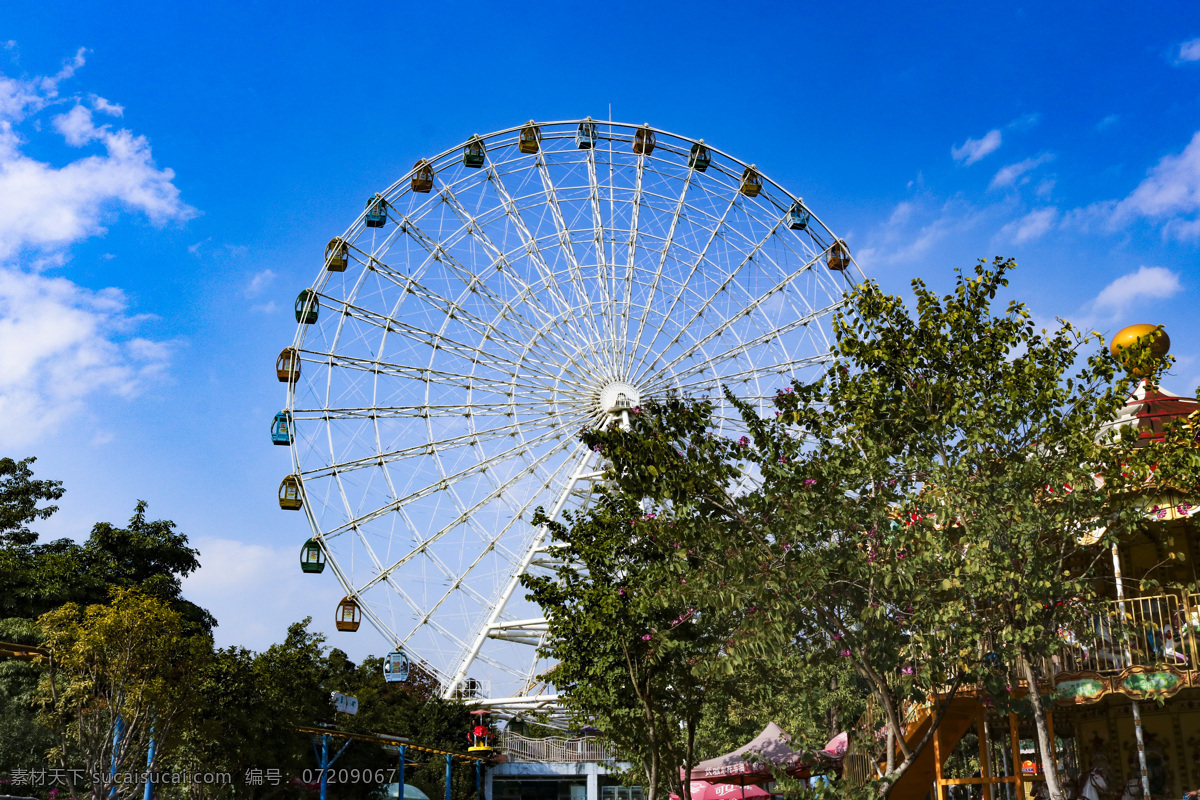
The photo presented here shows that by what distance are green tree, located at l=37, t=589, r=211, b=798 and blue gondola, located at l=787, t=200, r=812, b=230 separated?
1012 inches

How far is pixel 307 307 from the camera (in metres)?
34.2

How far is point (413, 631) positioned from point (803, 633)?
19.9 meters

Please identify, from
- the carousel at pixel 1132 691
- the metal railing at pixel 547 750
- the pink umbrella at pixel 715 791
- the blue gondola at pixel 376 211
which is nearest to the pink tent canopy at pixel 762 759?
the pink umbrella at pixel 715 791

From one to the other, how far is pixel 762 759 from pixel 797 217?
21976 mm

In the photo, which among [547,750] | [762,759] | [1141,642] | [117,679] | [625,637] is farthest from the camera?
[547,750]

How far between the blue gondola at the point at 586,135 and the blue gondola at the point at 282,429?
48.6 feet

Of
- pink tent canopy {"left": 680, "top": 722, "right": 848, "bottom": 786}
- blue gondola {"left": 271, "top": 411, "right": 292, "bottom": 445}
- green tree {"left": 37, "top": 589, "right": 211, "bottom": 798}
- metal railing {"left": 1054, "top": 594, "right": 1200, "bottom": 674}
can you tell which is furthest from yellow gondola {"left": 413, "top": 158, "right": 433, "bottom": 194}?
metal railing {"left": 1054, "top": 594, "right": 1200, "bottom": 674}

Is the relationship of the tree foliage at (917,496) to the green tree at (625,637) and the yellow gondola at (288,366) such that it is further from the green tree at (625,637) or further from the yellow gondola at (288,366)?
the yellow gondola at (288,366)

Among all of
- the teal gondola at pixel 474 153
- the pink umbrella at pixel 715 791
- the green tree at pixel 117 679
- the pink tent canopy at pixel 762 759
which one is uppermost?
the teal gondola at pixel 474 153

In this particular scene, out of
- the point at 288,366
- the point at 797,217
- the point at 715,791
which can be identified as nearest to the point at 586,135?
the point at 797,217

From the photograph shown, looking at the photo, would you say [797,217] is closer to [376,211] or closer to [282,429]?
[376,211]

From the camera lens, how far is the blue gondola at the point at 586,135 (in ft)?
120

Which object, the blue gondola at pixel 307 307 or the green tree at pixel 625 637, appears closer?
the green tree at pixel 625 637

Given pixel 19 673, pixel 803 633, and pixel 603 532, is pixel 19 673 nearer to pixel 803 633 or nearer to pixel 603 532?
pixel 603 532
